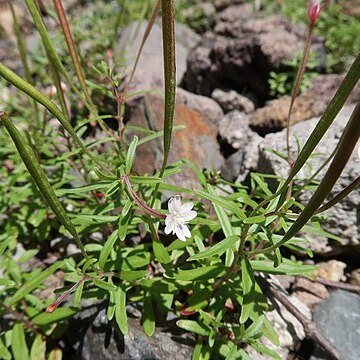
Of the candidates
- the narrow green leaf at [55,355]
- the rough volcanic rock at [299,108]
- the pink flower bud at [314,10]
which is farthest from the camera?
the rough volcanic rock at [299,108]

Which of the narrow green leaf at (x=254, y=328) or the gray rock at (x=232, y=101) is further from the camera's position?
the gray rock at (x=232, y=101)

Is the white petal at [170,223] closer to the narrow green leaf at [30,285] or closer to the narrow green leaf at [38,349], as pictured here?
the narrow green leaf at [30,285]

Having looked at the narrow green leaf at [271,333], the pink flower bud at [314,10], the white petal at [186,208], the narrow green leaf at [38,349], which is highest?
the pink flower bud at [314,10]

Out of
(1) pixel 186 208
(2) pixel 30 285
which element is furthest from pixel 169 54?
(2) pixel 30 285

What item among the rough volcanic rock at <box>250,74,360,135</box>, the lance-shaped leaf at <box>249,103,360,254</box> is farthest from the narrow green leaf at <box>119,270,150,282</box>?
the rough volcanic rock at <box>250,74,360,135</box>

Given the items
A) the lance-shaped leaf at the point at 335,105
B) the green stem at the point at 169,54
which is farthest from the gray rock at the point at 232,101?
the lance-shaped leaf at the point at 335,105
